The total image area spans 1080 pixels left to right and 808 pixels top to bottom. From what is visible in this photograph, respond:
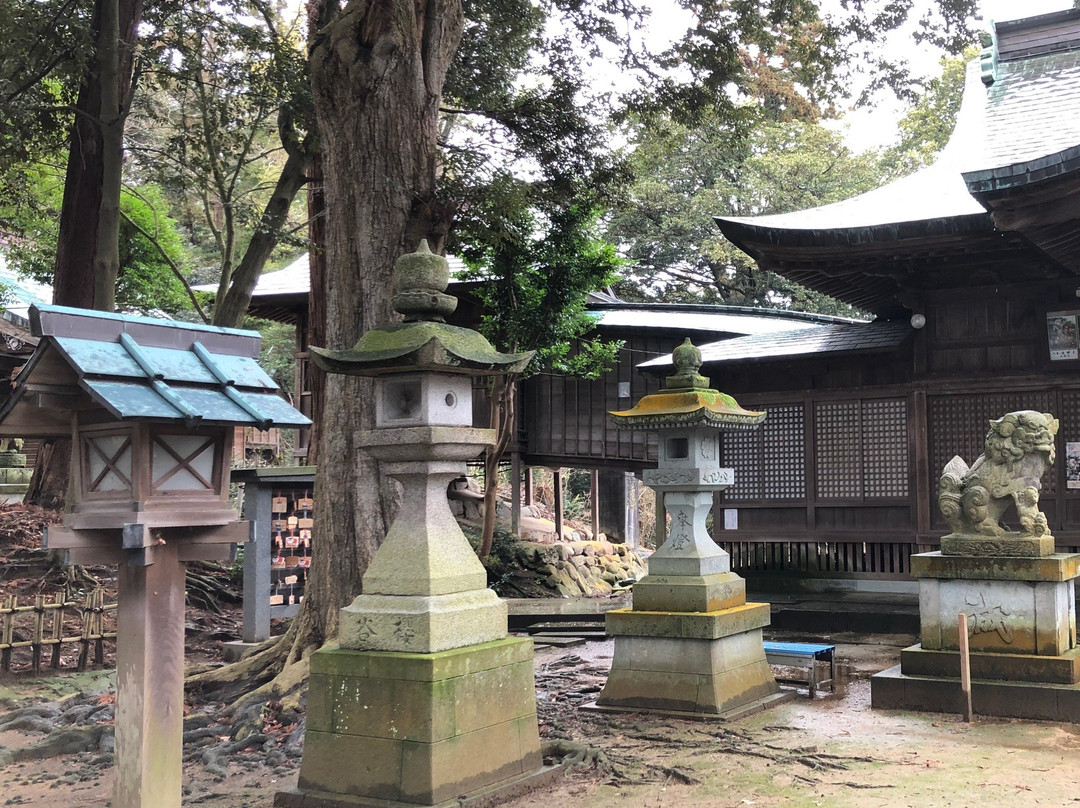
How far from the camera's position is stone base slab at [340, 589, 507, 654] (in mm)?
5512

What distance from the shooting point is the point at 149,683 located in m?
4.54

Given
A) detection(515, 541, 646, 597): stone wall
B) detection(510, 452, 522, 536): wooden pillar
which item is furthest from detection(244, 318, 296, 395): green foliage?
detection(515, 541, 646, 597): stone wall

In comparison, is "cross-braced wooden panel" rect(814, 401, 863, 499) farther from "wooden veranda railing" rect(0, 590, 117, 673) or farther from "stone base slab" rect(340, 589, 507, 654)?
"wooden veranda railing" rect(0, 590, 117, 673)

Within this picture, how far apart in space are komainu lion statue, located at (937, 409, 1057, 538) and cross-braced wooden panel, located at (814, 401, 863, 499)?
4.63m

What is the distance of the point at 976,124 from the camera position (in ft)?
44.0

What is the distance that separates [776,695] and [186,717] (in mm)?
5309

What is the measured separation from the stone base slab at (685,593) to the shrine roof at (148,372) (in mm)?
4403

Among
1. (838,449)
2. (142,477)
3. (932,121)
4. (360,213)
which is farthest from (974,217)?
(932,121)

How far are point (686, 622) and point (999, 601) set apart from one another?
8.75 ft

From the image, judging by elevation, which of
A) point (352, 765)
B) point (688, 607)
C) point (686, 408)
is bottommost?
point (352, 765)

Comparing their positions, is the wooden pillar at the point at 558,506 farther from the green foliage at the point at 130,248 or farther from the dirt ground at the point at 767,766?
the dirt ground at the point at 767,766

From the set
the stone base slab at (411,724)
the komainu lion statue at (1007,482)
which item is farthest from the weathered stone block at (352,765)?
the komainu lion statue at (1007,482)

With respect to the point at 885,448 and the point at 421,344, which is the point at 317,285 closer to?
the point at 885,448

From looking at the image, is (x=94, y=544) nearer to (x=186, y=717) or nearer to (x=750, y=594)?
(x=186, y=717)
